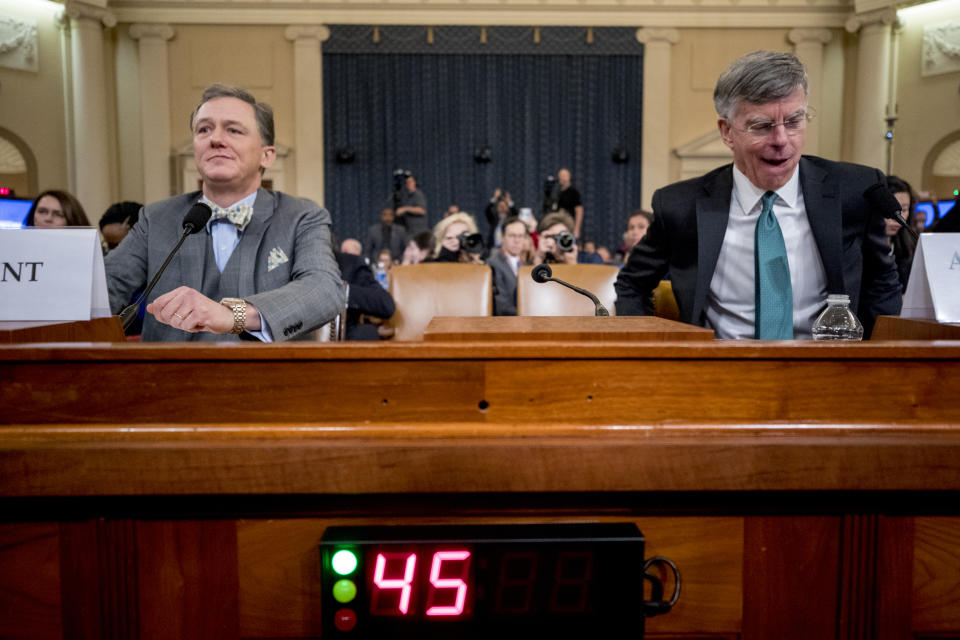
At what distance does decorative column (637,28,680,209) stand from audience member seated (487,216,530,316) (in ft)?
15.1

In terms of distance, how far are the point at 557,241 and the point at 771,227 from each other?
7.47 feet

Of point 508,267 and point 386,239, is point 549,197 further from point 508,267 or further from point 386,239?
point 508,267

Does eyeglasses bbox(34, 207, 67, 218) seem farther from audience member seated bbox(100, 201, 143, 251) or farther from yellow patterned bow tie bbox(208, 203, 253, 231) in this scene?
yellow patterned bow tie bbox(208, 203, 253, 231)

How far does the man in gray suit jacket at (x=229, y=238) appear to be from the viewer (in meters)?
1.45

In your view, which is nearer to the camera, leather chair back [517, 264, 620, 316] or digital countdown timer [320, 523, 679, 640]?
digital countdown timer [320, 523, 679, 640]

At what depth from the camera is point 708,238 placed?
1.51m

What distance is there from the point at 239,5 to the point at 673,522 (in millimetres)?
8651

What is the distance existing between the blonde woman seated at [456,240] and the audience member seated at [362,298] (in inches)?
48.7

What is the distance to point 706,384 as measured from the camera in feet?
2.21

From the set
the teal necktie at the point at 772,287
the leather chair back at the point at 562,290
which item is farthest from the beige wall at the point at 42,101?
the teal necktie at the point at 772,287

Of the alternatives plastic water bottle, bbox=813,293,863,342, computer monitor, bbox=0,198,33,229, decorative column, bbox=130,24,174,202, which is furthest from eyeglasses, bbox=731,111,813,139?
decorative column, bbox=130,24,174,202

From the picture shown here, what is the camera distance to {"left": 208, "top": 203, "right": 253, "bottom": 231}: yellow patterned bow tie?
150 cm

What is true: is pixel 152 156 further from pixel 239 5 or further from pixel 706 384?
pixel 706 384

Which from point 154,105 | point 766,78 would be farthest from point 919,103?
point 154,105
